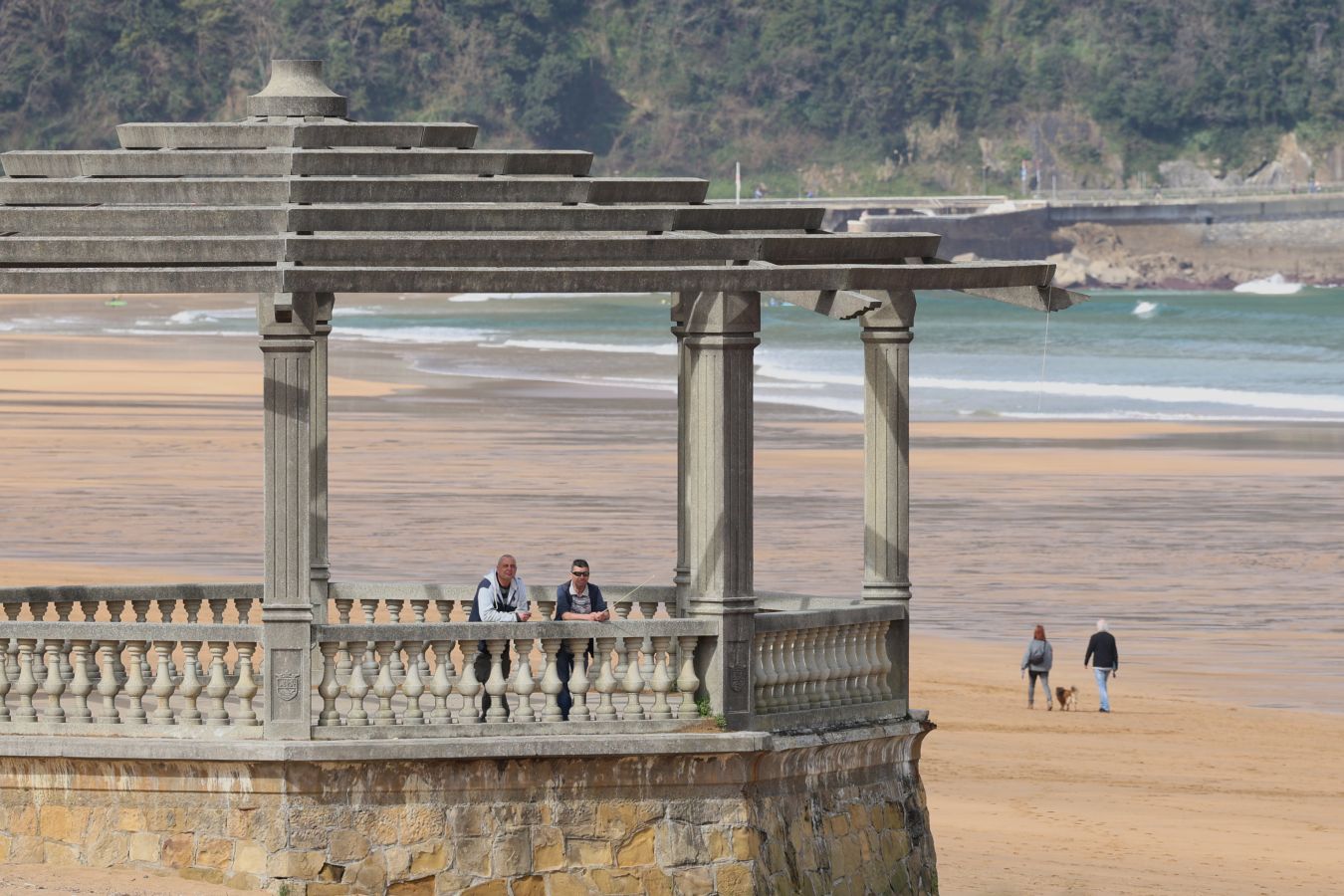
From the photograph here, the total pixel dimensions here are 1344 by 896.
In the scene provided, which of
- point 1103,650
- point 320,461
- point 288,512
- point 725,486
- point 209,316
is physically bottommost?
point 1103,650

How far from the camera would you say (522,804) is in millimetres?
12148

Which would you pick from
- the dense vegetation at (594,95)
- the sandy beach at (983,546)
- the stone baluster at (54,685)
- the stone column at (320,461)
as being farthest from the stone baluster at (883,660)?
the dense vegetation at (594,95)

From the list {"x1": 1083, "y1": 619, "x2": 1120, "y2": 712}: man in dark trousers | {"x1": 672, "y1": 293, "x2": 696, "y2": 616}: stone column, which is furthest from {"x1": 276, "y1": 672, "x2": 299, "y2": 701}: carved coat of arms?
{"x1": 1083, "y1": 619, "x2": 1120, "y2": 712}: man in dark trousers

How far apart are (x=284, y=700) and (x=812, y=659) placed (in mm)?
2580

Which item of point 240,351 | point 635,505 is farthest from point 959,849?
point 240,351

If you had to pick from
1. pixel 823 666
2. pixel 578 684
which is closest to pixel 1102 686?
pixel 823 666

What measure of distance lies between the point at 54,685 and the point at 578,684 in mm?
2303

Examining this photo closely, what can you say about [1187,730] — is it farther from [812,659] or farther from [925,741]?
[812,659]

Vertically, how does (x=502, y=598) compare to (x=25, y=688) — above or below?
above

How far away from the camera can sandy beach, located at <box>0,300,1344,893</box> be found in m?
19.4

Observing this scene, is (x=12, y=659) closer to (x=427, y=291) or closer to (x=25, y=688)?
(x=25, y=688)

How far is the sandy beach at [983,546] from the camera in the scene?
19.4m

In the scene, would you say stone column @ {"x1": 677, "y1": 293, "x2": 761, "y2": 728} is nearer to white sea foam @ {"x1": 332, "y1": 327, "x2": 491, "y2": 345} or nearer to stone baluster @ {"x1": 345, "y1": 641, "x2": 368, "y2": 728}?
stone baluster @ {"x1": 345, "y1": 641, "x2": 368, "y2": 728}

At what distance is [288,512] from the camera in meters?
11.9
